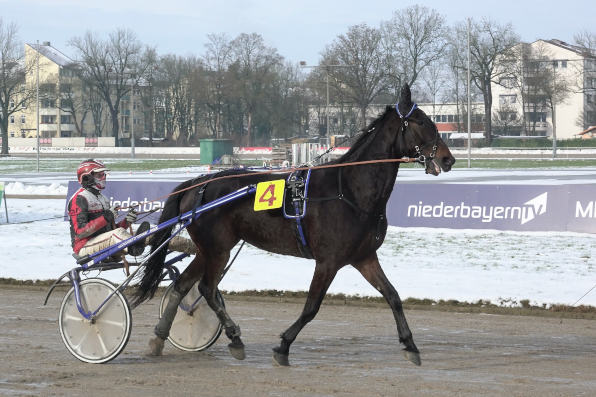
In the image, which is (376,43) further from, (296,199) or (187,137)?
(296,199)

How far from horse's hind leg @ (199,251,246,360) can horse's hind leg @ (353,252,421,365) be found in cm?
107

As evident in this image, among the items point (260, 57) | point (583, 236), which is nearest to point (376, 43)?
point (260, 57)

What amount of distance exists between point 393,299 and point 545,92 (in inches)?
2524

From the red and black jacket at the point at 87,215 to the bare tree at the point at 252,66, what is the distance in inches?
2572

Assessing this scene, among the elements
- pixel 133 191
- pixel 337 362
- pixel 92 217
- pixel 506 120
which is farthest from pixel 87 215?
pixel 506 120

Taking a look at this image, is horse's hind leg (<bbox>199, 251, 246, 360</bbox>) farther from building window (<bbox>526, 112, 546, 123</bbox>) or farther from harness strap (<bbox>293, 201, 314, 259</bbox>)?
building window (<bbox>526, 112, 546, 123</bbox>)

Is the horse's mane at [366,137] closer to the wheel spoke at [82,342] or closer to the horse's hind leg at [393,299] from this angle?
the horse's hind leg at [393,299]

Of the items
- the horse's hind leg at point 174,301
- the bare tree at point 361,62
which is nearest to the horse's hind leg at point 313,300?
the horse's hind leg at point 174,301

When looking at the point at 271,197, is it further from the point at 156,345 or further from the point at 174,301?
the point at 156,345

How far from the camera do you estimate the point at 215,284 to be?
5930 millimetres

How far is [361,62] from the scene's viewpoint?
2158 inches

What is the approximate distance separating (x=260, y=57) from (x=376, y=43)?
59.8 ft

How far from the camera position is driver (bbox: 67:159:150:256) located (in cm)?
594

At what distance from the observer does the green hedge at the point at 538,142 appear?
5762 cm
